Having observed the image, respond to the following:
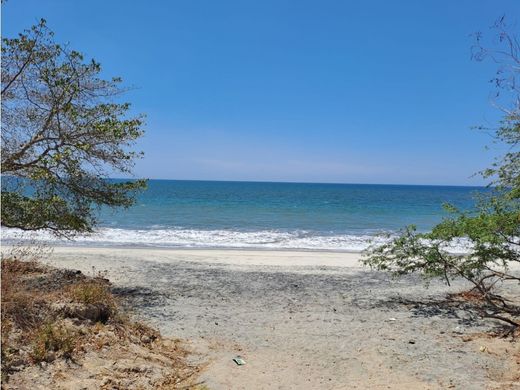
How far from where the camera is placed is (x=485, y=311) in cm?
1003

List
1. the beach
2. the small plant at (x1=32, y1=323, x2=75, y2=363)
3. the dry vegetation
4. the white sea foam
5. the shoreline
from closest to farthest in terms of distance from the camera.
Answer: the dry vegetation → the small plant at (x1=32, y1=323, x2=75, y2=363) → the beach → the shoreline → the white sea foam

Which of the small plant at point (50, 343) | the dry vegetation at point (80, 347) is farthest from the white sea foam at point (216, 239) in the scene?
the small plant at point (50, 343)

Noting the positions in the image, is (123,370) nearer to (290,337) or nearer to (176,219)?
(290,337)

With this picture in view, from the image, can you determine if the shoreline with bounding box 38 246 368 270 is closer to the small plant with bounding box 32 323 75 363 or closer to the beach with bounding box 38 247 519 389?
the beach with bounding box 38 247 519 389

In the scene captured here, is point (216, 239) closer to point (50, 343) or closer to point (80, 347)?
point (80, 347)

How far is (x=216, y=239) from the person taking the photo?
27156 millimetres

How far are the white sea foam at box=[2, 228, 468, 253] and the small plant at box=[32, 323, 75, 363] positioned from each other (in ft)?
57.0

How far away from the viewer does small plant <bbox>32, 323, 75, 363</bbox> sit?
5395 mm

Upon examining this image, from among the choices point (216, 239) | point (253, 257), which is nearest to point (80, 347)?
point (253, 257)

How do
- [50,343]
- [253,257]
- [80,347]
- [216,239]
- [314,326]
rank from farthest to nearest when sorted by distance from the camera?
[216,239] < [253,257] < [314,326] < [80,347] < [50,343]

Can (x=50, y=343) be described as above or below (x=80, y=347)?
Answer: above

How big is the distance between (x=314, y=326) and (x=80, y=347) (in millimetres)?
4598

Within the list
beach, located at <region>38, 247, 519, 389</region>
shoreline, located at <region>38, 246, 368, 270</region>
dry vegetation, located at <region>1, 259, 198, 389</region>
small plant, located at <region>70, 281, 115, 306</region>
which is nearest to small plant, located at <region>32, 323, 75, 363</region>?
dry vegetation, located at <region>1, 259, 198, 389</region>

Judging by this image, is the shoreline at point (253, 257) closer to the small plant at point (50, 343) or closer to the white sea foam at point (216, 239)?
the white sea foam at point (216, 239)
